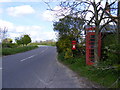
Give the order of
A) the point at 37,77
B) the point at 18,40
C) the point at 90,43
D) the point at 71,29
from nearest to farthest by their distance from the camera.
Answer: the point at 37,77, the point at 90,43, the point at 71,29, the point at 18,40

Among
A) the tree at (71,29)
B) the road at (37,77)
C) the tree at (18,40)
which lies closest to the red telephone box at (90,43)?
the road at (37,77)

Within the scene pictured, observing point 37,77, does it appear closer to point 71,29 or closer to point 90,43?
point 90,43

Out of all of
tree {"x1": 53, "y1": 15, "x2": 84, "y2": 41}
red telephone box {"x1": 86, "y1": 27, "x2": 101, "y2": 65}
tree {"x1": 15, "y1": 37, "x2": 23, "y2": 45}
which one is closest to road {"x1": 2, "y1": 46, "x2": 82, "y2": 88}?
red telephone box {"x1": 86, "y1": 27, "x2": 101, "y2": 65}

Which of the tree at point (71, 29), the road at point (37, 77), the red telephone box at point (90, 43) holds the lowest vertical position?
the road at point (37, 77)

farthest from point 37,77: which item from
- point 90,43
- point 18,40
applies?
point 18,40

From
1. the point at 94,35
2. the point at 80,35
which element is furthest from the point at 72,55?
the point at 94,35

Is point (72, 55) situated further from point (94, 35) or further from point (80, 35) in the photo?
point (94, 35)

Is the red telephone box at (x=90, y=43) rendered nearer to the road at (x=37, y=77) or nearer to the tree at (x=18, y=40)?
the road at (x=37, y=77)

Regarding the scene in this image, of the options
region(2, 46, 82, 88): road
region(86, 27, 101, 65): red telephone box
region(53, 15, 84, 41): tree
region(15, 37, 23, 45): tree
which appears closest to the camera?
region(2, 46, 82, 88): road

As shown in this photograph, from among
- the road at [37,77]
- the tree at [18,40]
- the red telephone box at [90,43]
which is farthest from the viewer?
the tree at [18,40]

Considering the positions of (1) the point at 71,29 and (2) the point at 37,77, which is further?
(1) the point at 71,29

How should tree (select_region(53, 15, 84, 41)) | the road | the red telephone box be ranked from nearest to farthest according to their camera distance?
1. the road
2. the red telephone box
3. tree (select_region(53, 15, 84, 41))

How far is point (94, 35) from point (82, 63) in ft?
6.10

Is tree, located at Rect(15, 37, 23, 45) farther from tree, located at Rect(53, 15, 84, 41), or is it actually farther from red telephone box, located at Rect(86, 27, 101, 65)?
red telephone box, located at Rect(86, 27, 101, 65)
